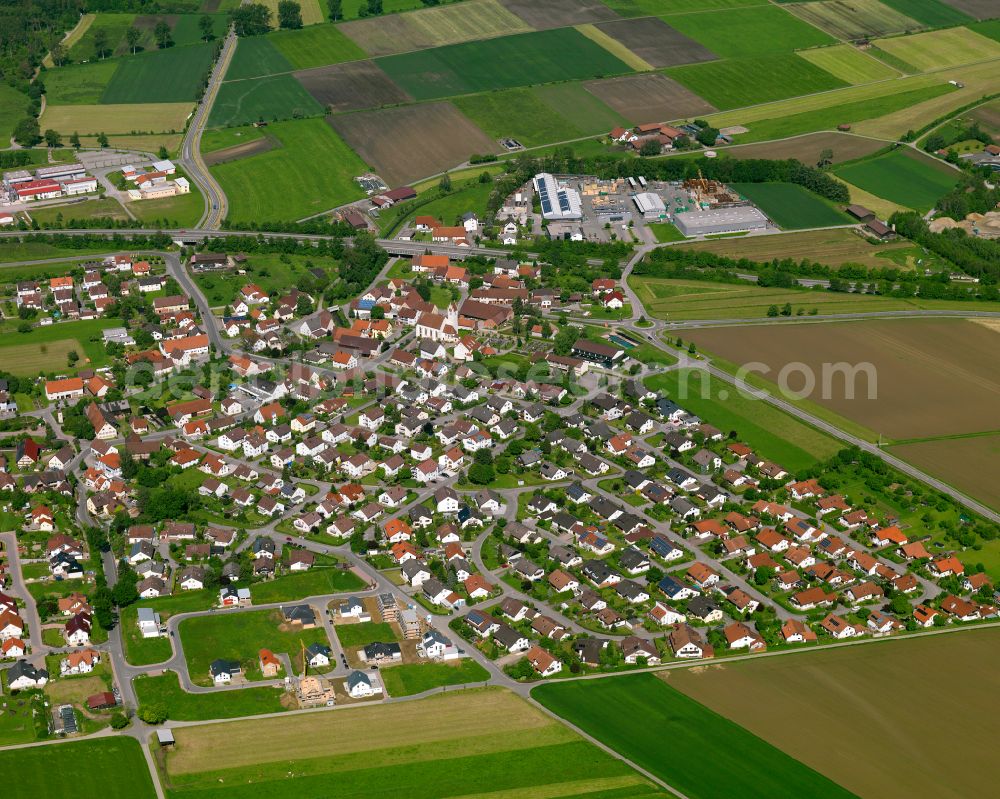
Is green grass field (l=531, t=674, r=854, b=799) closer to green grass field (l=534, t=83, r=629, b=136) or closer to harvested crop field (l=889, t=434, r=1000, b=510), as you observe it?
harvested crop field (l=889, t=434, r=1000, b=510)

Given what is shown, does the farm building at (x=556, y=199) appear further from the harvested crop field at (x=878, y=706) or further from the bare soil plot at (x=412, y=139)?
the harvested crop field at (x=878, y=706)

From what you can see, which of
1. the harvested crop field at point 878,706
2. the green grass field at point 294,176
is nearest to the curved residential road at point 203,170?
the green grass field at point 294,176

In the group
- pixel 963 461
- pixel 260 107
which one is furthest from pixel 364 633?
pixel 260 107

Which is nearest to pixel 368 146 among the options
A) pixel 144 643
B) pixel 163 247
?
pixel 163 247

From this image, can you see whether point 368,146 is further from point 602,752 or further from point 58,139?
point 602,752

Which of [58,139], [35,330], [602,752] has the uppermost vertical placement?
[58,139]

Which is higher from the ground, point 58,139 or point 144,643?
point 58,139

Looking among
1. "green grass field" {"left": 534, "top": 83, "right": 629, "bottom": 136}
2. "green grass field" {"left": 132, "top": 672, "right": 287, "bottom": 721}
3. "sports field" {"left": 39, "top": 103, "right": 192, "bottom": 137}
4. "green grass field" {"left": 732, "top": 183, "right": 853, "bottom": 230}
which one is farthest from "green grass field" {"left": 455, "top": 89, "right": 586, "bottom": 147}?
"green grass field" {"left": 132, "top": 672, "right": 287, "bottom": 721}

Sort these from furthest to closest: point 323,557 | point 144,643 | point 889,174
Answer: point 889,174
point 323,557
point 144,643
